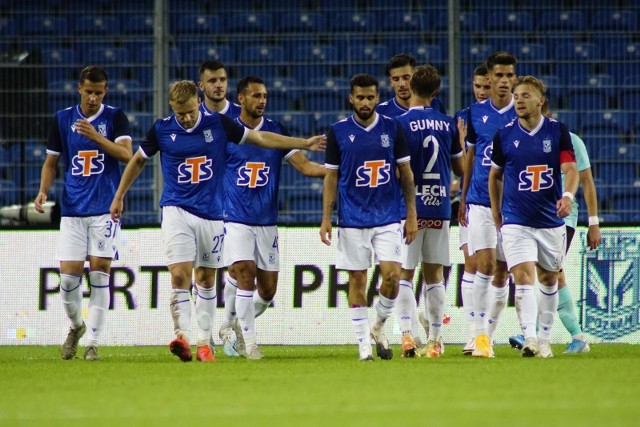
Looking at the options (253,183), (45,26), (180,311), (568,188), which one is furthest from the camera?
(45,26)

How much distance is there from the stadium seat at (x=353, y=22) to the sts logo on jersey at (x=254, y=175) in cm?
892

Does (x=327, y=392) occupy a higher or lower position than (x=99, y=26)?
lower

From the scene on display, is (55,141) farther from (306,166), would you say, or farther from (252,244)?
(306,166)

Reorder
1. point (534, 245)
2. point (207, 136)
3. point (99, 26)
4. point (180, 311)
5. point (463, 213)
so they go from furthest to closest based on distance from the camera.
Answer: point (99, 26) → point (463, 213) → point (207, 136) → point (180, 311) → point (534, 245)

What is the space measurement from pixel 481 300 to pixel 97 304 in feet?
10.5

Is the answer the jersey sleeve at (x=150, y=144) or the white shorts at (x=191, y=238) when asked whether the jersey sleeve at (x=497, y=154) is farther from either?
the jersey sleeve at (x=150, y=144)

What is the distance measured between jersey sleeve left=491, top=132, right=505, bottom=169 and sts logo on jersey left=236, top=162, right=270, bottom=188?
194cm

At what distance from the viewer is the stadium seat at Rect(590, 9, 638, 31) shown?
62.2 feet

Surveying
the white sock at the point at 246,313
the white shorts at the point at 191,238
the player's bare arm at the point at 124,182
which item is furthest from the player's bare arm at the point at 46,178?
the white sock at the point at 246,313

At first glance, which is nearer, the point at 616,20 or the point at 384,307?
the point at 384,307

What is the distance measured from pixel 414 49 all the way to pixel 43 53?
536 cm

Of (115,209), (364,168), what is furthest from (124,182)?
(364,168)

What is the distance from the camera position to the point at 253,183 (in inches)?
416

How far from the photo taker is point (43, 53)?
18109 millimetres
